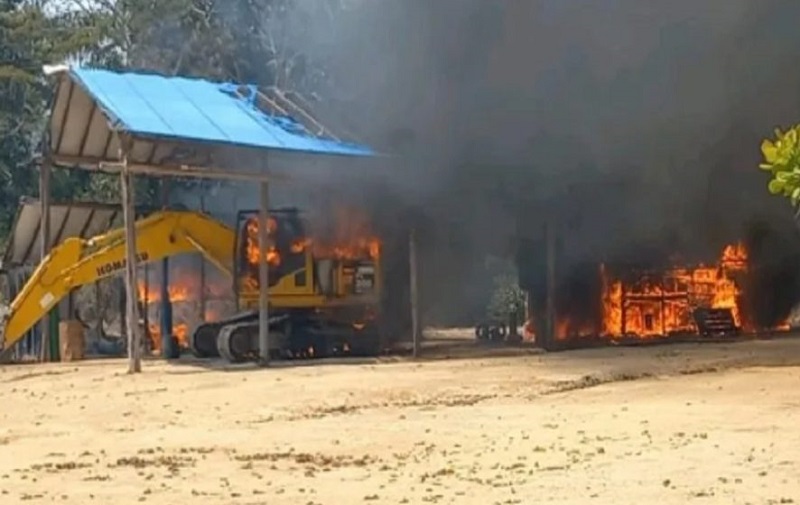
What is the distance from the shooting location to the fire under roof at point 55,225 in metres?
28.6

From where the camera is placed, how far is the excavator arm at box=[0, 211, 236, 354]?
24.3 meters

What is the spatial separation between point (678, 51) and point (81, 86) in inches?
484

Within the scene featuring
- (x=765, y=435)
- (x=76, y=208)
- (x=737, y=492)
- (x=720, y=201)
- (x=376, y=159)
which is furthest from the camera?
(x=720, y=201)

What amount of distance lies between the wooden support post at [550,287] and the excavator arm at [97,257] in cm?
578

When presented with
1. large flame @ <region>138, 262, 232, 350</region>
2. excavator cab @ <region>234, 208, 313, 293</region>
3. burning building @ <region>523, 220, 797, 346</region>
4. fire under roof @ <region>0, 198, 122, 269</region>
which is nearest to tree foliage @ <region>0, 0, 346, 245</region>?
large flame @ <region>138, 262, 232, 350</region>

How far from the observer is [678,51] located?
30016mm

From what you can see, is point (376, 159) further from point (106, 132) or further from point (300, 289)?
point (106, 132)

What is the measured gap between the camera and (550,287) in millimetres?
27062

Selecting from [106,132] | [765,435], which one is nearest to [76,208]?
[106,132]

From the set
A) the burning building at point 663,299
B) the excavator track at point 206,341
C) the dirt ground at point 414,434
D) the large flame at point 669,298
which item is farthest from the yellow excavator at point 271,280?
the large flame at point 669,298

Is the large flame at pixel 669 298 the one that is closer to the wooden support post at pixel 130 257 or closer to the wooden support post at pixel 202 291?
the wooden support post at pixel 202 291

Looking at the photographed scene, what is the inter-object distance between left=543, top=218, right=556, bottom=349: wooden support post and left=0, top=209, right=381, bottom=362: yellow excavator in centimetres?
353

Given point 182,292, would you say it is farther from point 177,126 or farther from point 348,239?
point 177,126

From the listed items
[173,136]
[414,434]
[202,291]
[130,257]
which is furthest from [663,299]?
[414,434]
